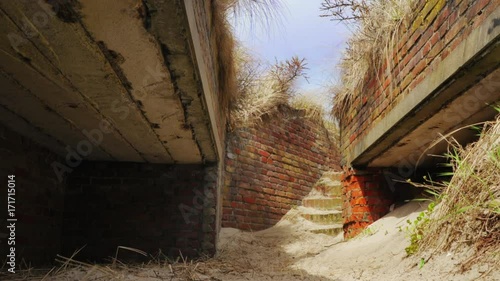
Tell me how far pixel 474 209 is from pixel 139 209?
2.81 metres

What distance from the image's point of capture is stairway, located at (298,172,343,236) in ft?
18.5

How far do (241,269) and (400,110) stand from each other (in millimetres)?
1834

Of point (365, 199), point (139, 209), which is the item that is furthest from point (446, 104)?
point (139, 209)

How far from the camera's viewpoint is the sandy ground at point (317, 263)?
2.41 m

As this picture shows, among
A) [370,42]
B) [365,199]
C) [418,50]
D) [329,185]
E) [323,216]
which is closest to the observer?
[418,50]

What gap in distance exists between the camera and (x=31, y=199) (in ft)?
10.4

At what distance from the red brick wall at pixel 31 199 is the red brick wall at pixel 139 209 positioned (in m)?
0.18

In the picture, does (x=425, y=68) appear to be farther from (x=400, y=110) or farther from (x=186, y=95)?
(x=186, y=95)

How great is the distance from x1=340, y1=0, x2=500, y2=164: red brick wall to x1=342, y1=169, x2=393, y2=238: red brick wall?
41cm

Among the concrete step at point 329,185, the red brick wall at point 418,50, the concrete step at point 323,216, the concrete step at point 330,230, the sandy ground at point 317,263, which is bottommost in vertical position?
the sandy ground at point 317,263

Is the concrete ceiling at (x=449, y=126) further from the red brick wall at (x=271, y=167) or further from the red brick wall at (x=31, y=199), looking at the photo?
the red brick wall at (x=31, y=199)

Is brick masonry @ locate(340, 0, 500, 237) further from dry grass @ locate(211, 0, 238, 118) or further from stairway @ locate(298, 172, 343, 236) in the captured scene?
dry grass @ locate(211, 0, 238, 118)

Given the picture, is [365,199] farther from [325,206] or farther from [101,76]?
[101,76]

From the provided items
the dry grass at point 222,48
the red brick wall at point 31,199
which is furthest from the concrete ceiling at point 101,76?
the dry grass at point 222,48
